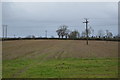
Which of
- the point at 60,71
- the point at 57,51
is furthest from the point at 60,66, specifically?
the point at 57,51

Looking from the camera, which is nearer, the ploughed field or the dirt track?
the ploughed field

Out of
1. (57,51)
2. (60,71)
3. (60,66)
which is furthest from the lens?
(57,51)

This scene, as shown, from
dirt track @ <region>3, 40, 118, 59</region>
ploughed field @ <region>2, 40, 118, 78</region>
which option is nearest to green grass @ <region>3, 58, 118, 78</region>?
ploughed field @ <region>2, 40, 118, 78</region>

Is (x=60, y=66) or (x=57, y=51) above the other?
(x=57, y=51)

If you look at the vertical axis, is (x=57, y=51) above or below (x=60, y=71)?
above

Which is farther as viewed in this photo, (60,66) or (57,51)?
(57,51)

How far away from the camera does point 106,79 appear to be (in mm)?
10078

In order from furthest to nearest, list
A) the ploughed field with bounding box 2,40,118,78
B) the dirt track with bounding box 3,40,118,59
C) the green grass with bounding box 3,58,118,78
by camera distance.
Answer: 1. the dirt track with bounding box 3,40,118,59
2. the ploughed field with bounding box 2,40,118,78
3. the green grass with bounding box 3,58,118,78

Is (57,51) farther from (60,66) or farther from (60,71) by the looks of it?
(60,71)

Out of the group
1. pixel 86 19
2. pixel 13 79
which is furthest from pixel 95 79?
pixel 86 19

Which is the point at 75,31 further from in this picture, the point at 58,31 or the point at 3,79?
the point at 3,79

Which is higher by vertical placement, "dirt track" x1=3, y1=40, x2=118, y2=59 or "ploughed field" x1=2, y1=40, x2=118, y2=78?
"dirt track" x1=3, y1=40, x2=118, y2=59

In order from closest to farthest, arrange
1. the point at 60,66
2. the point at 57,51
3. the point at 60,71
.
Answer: the point at 60,71 < the point at 60,66 < the point at 57,51

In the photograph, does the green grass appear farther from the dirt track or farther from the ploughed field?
the dirt track
